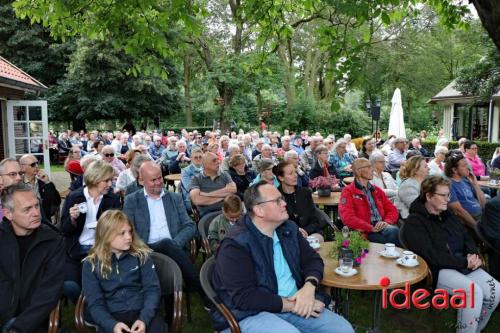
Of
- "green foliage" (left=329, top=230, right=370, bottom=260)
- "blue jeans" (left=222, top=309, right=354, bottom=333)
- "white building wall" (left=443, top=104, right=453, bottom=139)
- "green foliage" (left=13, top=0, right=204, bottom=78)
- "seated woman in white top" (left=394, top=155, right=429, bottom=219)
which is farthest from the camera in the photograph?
"white building wall" (left=443, top=104, right=453, bottom=139)

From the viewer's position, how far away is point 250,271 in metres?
2.63

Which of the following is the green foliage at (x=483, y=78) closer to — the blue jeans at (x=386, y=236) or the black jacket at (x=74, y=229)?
the blue jeans at (x=386, y=236)

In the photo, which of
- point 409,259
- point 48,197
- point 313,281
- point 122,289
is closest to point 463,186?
point 409,259

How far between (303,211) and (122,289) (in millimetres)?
2363

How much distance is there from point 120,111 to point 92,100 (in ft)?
5.23

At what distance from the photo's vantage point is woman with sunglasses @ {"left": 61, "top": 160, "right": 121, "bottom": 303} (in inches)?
142

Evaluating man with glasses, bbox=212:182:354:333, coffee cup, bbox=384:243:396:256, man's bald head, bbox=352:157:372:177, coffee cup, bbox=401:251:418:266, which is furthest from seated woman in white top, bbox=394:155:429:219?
man with glasses, bbox=212:182:354:333

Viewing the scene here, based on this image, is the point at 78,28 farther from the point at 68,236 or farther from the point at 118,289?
the point at 118,289

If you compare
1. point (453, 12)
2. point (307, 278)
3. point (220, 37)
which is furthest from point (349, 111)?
point (307, 278)

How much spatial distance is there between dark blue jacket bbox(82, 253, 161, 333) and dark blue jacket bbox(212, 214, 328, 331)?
46cm

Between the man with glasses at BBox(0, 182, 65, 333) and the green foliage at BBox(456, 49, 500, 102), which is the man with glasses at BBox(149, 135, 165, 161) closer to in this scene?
the man with glasses at BBox(0, 182, 65, 333)

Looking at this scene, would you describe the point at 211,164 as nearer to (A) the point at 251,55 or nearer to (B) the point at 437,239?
(B) the point at 437,239

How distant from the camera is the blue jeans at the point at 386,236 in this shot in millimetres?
4473

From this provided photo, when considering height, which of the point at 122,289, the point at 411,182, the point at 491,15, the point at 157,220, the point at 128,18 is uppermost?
the point at 128,18
